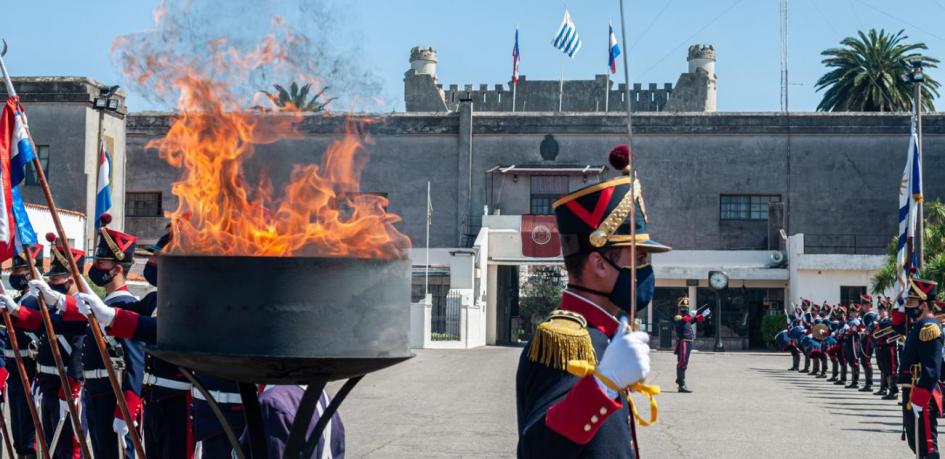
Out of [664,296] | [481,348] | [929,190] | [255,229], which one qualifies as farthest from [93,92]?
[255,229]

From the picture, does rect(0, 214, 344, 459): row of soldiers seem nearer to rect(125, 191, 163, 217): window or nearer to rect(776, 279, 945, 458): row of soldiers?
rect(776, 279, 945, 458): row of soldiers

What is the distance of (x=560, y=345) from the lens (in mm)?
4043

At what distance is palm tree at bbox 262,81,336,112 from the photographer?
5.20 metres

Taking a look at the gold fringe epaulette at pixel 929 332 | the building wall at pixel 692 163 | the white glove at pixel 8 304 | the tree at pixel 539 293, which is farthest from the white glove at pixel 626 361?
the building wall at pixel 692 163

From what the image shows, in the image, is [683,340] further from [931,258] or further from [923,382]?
[931,258]

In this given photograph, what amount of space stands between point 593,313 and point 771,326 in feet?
135

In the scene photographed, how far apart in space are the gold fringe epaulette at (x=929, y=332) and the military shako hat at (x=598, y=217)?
9427 millimetres

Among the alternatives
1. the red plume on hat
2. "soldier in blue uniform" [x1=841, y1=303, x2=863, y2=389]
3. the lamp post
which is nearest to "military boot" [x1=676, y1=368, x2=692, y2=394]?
"soldier in blue uniform" [x1=841, y1=303, x2=863, y2=389]

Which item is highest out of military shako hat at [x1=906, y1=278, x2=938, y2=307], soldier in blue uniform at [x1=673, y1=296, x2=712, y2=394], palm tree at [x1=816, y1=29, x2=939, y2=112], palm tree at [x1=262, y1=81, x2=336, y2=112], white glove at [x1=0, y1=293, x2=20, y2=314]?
palm tree at [x1=816, y1=29, x2=939, y2=112]

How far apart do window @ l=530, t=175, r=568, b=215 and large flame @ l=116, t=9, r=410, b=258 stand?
147 ft

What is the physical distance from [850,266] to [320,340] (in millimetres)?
42481

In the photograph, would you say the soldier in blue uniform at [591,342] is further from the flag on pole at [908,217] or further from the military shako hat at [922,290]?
the flag on pole at [908,217]

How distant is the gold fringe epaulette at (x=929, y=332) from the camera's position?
12.8 meters

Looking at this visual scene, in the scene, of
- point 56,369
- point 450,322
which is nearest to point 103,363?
point 56,369
